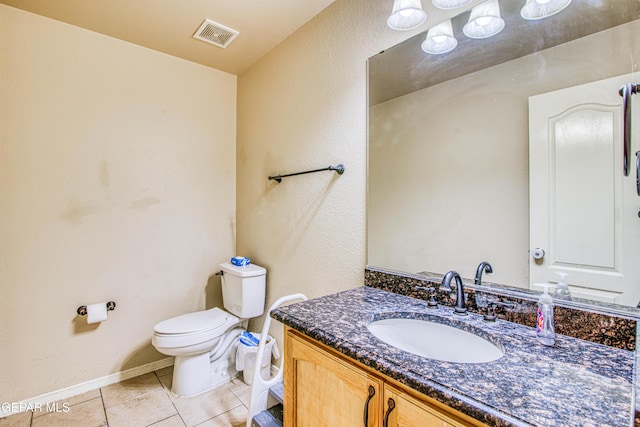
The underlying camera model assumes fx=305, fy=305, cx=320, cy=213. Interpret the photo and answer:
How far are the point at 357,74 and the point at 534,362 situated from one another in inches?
56.8

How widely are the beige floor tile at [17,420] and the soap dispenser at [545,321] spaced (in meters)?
2.53

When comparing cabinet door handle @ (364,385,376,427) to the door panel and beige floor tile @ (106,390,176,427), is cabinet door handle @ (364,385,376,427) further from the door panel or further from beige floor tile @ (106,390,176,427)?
beige floor tile @ (106,390,176,427)

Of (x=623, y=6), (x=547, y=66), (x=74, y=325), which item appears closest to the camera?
(x=623, y=6)

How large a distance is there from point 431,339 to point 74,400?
2.23 meters

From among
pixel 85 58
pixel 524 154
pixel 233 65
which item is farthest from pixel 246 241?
pixel 524 154

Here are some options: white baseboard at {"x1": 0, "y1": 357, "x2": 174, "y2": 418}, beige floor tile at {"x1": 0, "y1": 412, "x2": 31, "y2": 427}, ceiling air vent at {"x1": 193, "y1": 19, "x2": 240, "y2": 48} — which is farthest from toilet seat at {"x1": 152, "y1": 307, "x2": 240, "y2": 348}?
ceiling air vent at {"x1": 193, "y1": 19, "x2": 240, "y2": 48}

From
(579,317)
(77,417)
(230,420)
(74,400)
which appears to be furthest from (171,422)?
(579,317)

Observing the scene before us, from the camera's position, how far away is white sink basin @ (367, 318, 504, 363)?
977mm

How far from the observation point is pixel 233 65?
2486 mm

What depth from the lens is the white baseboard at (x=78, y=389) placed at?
1.79 m

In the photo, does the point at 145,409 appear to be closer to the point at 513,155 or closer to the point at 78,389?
the point at 78,389

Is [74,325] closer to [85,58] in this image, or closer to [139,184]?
[139,184]

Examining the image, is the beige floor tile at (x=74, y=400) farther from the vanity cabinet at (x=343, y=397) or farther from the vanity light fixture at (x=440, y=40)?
the vanity light fixture at (x=440, y=40)

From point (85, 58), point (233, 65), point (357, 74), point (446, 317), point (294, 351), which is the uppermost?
point (233, 65)
